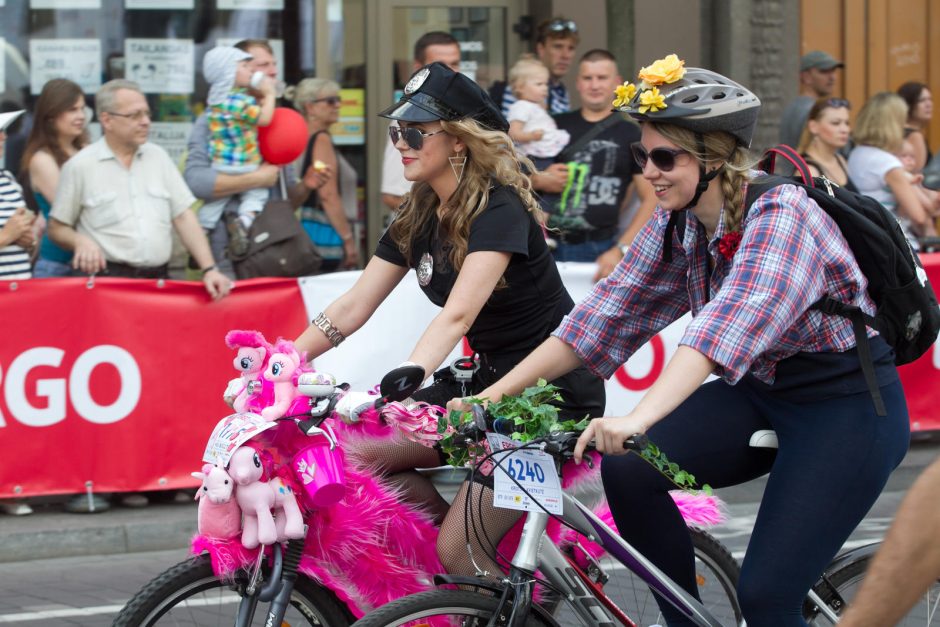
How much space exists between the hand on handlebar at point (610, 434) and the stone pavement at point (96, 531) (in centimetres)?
342

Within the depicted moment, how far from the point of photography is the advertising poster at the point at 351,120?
1095 centimetres

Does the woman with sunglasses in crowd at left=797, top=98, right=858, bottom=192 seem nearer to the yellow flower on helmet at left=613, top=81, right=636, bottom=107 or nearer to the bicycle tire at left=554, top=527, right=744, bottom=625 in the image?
the bicycle tire at left=554, top=527, right=744, bottom=625

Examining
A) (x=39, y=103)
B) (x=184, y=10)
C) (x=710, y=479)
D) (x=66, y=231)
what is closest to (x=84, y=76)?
(x=184, y=10)

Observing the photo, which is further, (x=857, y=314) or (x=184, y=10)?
(x=184, y=10)

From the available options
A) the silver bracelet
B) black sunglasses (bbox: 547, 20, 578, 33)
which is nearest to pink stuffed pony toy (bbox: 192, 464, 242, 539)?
the silver bracelet

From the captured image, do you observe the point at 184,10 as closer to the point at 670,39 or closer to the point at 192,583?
the point at 670,39

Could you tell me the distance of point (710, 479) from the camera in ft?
12.5

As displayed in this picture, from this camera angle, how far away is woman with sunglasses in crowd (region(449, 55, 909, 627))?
335 cm

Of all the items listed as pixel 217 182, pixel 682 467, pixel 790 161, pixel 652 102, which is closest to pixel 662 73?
pixel 652 102

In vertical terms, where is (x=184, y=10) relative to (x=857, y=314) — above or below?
above

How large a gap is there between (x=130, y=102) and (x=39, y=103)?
2.30 ft

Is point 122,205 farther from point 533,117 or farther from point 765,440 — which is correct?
point 765,440

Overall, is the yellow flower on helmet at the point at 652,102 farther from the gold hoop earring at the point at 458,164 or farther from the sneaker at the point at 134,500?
the sneaker at the point at 134,500

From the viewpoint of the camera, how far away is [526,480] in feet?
11.4
